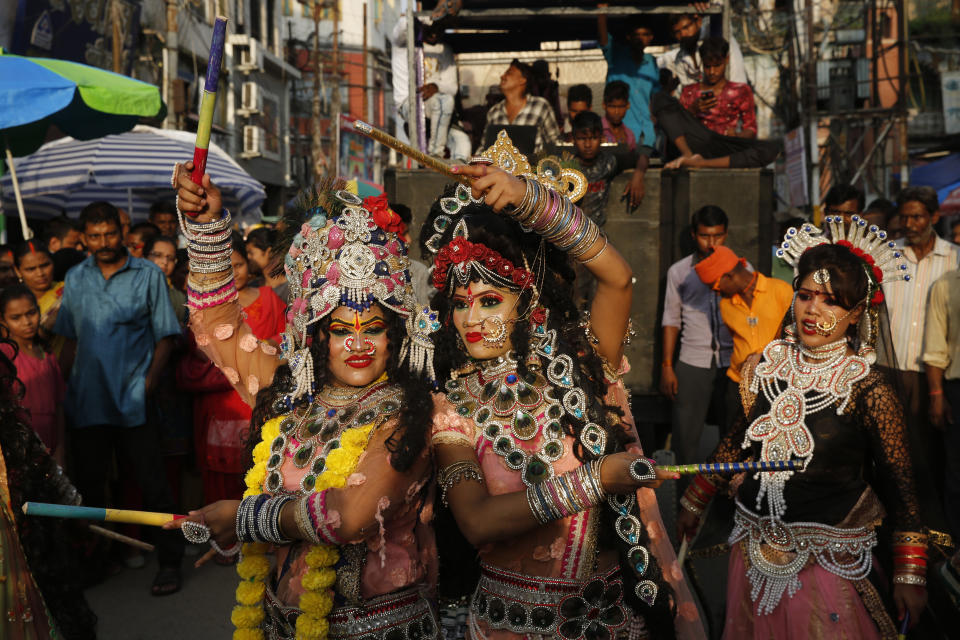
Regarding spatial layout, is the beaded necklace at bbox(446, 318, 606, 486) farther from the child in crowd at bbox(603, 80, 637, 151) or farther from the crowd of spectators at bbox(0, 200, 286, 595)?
the child in crowd at bbox(603, 80, 637, 151)

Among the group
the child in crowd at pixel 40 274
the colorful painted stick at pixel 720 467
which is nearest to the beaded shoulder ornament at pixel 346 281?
the colorful painted stick at pixel 720 467

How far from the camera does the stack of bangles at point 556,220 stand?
7.75 feet

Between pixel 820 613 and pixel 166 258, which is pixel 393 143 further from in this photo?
pixel 166 258

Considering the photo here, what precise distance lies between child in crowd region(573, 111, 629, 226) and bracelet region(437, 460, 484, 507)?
3.97 meters

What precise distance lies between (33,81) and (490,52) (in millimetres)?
5354

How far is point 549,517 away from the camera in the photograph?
208 centimetres

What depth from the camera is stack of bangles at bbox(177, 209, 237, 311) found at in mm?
2533

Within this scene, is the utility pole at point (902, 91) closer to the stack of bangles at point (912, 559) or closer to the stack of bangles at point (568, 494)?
the stack of bangles at point (912, 559)

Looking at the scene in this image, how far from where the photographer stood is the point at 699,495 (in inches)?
135

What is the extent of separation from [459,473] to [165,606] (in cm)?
329

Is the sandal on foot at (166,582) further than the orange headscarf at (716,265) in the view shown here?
No

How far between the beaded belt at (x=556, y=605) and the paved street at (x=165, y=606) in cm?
255

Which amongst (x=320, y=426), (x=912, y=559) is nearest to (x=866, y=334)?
(x=912, y=559)

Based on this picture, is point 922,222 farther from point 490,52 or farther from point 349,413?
point 490,52
